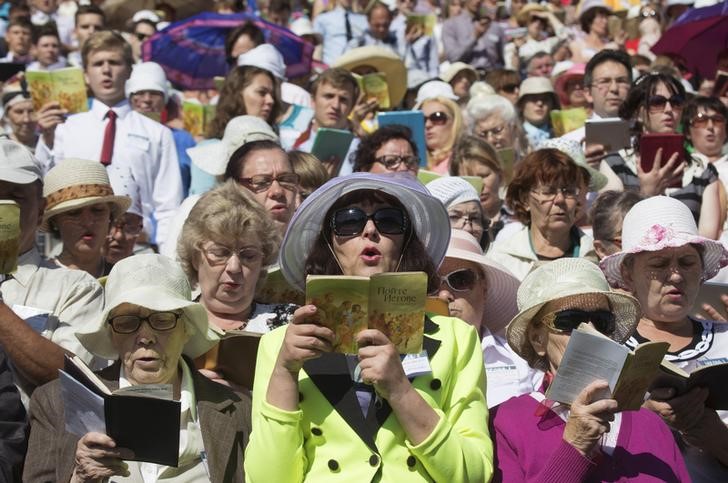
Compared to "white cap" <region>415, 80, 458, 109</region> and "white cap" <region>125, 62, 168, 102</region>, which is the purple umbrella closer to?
"white cap" <region>415, 80, 458, 109</region>

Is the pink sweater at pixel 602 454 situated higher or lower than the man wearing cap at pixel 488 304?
higher

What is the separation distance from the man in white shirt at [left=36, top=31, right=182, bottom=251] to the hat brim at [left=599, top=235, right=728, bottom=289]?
12.3 feet

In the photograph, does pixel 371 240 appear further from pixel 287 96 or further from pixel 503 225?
pixel 287 96

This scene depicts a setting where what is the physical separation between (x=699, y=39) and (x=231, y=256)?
7.88m

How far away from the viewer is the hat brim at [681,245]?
5883 mm

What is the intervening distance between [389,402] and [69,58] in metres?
11.6

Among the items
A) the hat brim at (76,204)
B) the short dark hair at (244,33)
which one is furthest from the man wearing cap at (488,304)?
the short dark hair at (244,33)

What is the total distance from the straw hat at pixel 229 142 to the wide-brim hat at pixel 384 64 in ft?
10.0

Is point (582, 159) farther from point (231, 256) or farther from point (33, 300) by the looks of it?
point (33, 300)

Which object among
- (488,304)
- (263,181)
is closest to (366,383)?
(488,304)

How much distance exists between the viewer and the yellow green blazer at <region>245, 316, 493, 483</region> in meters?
4.36

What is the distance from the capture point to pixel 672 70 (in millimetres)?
11930

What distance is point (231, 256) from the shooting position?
5.96 metres

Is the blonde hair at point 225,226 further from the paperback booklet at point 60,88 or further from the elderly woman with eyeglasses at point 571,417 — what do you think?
the paperback booklet at point 60,88
